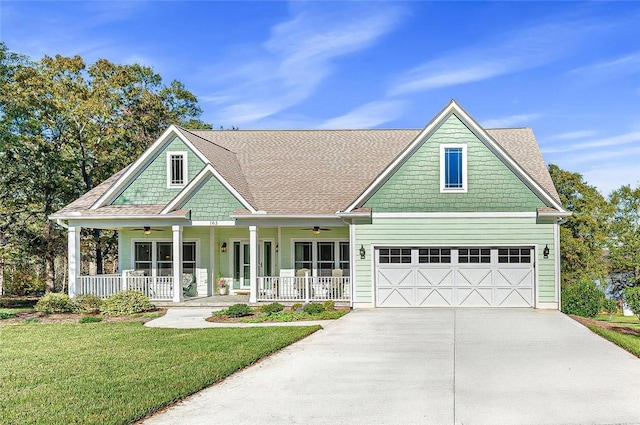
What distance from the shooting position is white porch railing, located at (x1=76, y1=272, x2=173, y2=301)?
2056cm

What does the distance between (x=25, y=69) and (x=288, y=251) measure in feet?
47.6

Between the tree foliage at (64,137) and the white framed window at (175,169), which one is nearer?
the white framed window at (175,169)

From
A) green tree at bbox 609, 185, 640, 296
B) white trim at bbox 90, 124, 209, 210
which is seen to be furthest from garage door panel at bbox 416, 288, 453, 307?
green tree at bbox 609, 185, 640, 296

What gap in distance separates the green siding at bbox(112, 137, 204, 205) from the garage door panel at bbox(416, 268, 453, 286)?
8720 millimetres

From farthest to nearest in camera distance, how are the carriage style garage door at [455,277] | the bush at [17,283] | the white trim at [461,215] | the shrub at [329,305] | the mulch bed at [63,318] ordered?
the bush at [17,283] < the carriage style garage door at [455,277] < the white trim at [461,215] < the shrub at [329,305] < the mulch bed at [63,318]

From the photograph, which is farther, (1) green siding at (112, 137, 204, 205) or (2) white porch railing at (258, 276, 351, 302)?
(1) green siding at (112, 137, 204, 205)

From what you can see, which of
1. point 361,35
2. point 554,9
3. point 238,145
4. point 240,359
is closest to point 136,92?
point 238,145

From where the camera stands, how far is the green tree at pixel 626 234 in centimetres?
3394

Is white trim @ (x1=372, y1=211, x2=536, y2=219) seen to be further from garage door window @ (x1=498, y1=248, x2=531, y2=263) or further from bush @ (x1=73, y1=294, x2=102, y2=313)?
bush @ (x1=73, y1=294, x2=102, y2=313)

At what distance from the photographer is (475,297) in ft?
60.6

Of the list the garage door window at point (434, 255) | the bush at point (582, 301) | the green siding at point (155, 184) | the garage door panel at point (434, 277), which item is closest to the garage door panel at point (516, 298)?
the bush at point (582, 301)

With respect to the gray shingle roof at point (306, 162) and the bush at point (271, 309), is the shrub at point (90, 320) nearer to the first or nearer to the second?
the bush at point (271, 309)

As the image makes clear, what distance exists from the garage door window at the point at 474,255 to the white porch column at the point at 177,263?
9117mm

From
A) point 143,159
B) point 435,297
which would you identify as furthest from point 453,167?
point 143,159
